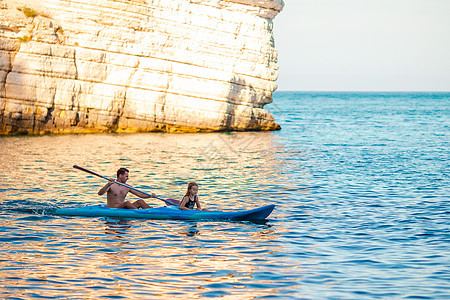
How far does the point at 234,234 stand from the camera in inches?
429

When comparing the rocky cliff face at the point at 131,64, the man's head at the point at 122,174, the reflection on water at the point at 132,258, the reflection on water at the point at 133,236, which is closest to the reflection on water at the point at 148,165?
the reflection on water at the point at 133,236

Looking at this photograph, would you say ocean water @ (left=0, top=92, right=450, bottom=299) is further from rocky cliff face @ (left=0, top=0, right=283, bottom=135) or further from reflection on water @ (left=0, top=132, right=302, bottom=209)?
rocky cliff face @ (left=0, top=0, right=283, bottom=135)

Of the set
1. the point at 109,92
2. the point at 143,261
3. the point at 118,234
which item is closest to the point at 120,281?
the point at 143,261

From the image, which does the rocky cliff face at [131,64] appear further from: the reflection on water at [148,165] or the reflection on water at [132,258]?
the reflection on water at [132,258]

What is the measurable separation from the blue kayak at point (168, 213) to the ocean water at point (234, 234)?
21cm

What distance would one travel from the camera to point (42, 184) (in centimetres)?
1619

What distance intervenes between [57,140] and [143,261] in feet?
60.6

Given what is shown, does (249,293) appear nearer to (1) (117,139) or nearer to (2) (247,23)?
(1) (117,139)

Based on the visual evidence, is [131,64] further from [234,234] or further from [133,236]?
[234,234]

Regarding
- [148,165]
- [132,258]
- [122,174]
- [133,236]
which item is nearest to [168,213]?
[122,174]

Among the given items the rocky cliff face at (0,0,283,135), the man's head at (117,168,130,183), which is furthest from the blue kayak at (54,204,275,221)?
the rocky cliff face at (0,0,283,135)

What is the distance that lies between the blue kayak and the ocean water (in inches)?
8.3

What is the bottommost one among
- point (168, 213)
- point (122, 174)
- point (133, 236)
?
point (133, 236)

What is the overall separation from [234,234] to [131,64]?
2006 cm
